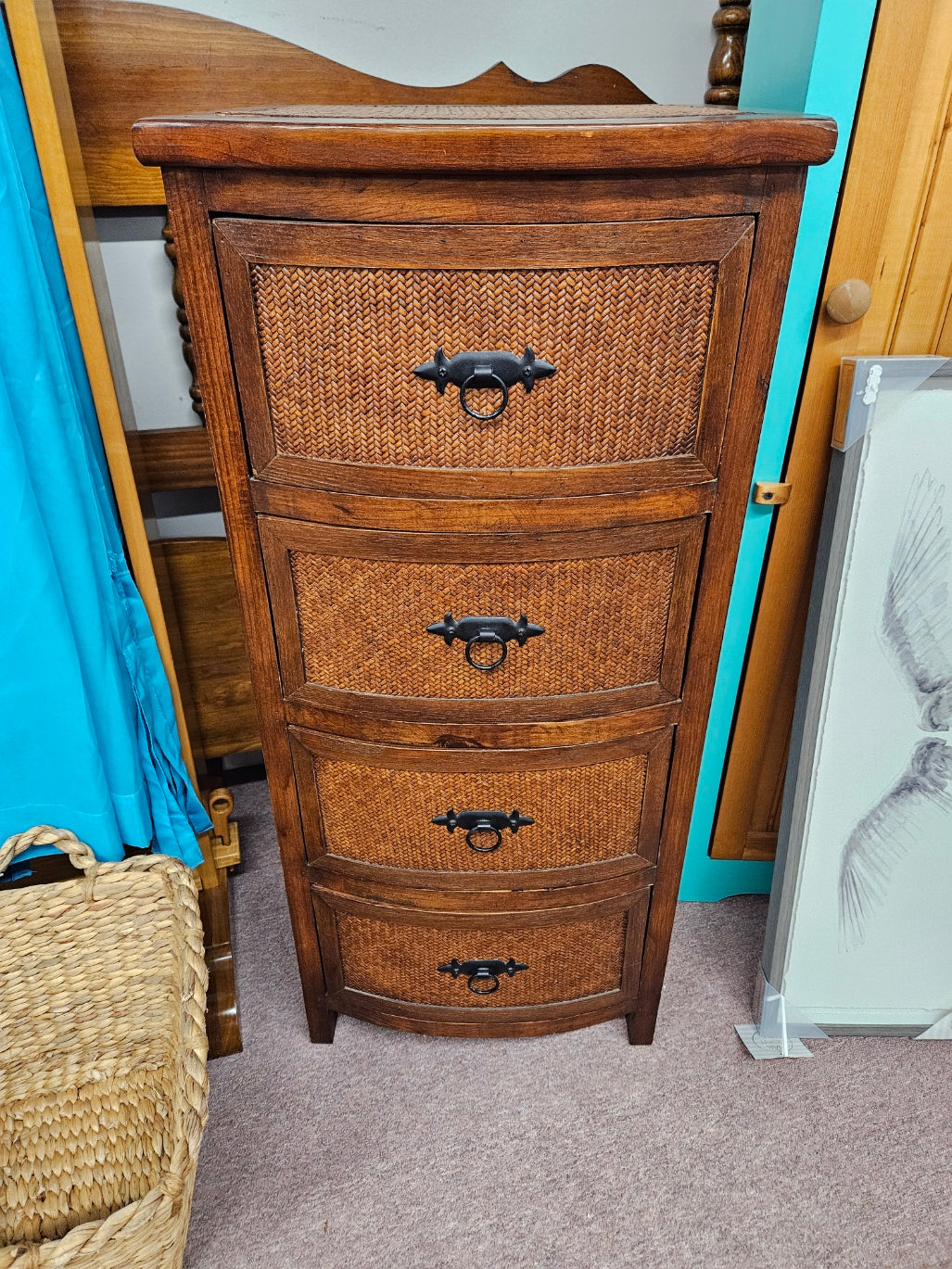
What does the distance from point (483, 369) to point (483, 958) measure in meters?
0.75

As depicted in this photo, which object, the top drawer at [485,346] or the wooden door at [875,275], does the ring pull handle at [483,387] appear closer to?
the top drawer at [485,346]

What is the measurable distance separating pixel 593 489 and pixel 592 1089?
876mm

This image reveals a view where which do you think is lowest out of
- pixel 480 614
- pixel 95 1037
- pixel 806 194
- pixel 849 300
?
pixel 95 1037

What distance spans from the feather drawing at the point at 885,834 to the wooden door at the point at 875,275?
0.17 meters

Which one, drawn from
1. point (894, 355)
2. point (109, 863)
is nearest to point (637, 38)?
point (894, 355)

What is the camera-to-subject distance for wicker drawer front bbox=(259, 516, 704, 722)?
803 mm

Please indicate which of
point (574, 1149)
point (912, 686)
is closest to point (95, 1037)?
point (574, 1149)

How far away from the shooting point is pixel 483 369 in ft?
2.33

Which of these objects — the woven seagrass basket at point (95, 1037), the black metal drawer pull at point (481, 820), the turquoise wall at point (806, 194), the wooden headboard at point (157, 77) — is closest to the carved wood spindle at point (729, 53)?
the turquoise wall at point (806, 194)

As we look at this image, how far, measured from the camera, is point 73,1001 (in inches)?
42.1

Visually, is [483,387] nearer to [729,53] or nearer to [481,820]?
[481,820]

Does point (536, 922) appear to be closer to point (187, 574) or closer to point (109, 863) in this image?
point (109, 863)

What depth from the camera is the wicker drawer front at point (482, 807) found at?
931mm

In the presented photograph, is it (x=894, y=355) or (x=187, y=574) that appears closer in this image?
(x=894, y=355)
